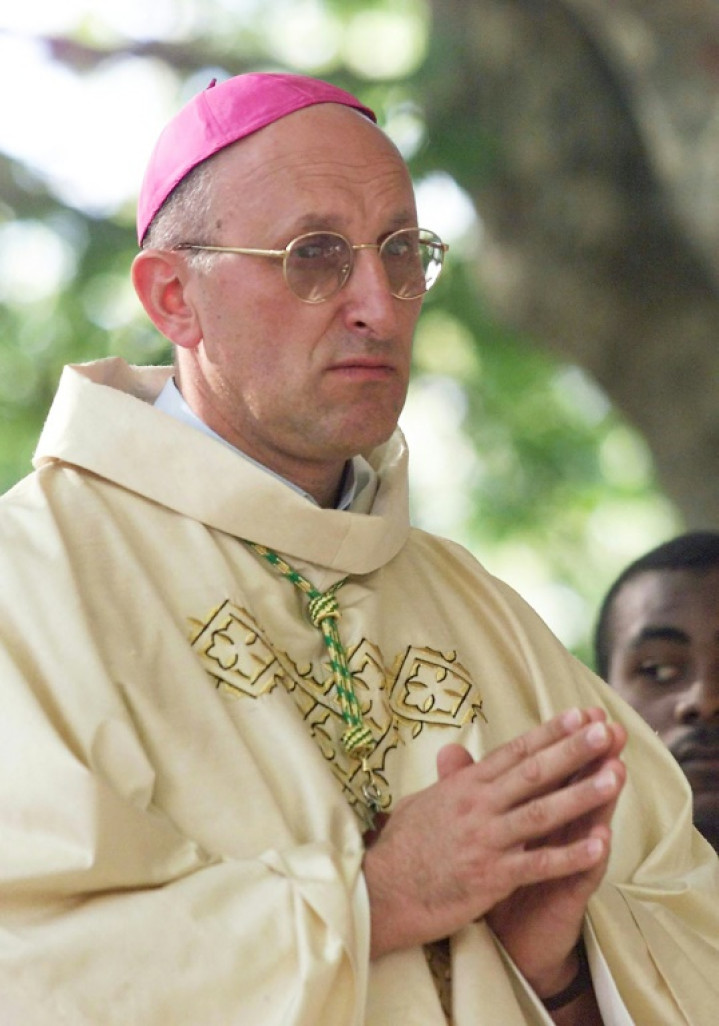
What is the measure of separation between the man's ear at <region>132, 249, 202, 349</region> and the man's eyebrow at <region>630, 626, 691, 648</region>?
5.31ft

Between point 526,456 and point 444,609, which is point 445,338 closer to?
point 526,456

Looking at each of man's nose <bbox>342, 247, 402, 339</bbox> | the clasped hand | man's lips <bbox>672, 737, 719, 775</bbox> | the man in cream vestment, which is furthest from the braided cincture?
man's lips <bbox>672, 737, 719, 775</bbox>

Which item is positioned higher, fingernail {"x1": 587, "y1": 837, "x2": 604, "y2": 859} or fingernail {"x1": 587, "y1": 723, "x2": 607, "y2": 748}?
fingernail {"x1": 587, "y1": 723, "x2": 607, "y2": 748}

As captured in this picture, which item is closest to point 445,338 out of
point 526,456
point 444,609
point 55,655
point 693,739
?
point 526,456

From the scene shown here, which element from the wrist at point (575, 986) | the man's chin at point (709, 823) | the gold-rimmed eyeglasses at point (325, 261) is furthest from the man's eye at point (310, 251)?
the man's chin at point (709, 823)

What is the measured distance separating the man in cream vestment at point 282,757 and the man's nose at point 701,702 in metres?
0.72

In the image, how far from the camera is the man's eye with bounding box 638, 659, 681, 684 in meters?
4.49

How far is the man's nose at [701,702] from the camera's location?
4387 millimetres

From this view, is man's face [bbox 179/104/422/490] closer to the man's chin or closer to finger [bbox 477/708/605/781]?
finger [bbox 477/708/605/781]

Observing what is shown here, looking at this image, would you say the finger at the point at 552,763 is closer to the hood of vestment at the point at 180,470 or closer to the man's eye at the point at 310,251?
the hood of vestment at the point at 180,470

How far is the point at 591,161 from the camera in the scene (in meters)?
9.07

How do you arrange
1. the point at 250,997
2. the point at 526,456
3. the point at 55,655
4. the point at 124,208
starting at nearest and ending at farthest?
1. the point at 250,997
2. the point at 55,655
3. the point at 124,208
4. the point at 526,456

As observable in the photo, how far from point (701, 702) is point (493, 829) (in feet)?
6.02

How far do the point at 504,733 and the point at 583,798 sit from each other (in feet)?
2.49
